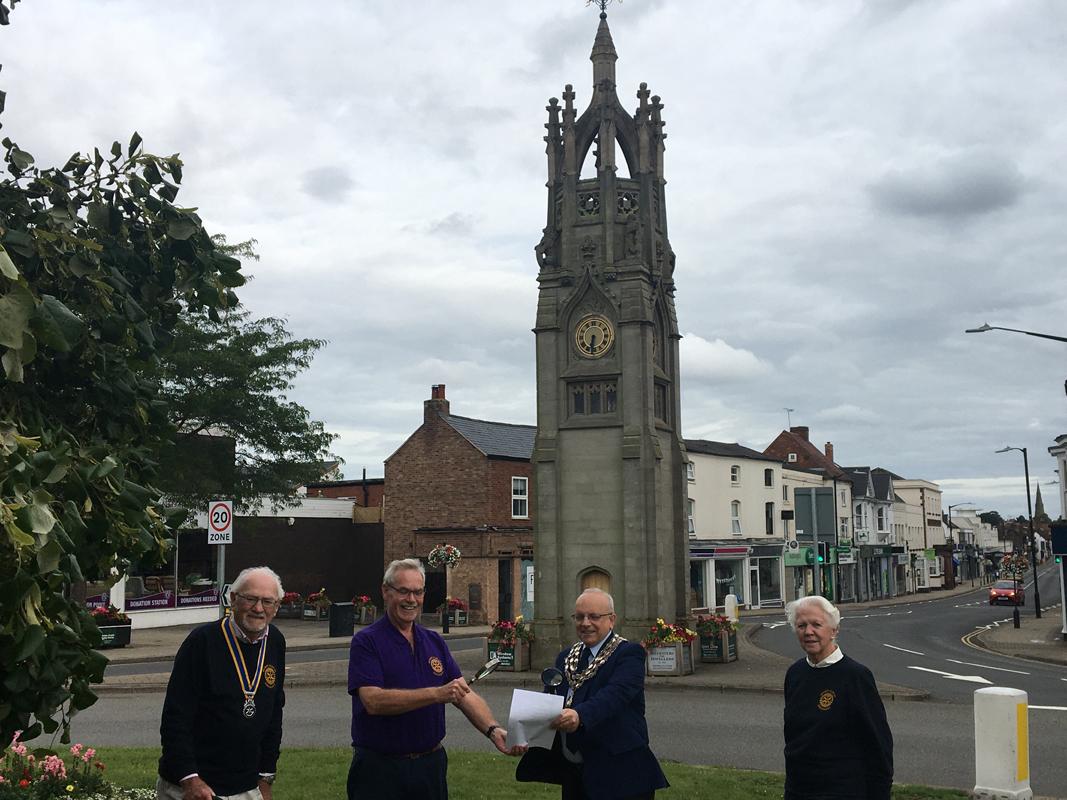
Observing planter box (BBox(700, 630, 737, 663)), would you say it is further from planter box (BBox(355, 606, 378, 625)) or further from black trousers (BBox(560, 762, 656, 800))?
planter box (BBox(355, 606, 378, 625))

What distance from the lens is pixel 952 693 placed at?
63.8 feet

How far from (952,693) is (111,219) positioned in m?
18.2

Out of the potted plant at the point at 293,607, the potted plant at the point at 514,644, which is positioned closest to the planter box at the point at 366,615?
the potted plant at the point at 293,607

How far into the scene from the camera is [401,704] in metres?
5.61

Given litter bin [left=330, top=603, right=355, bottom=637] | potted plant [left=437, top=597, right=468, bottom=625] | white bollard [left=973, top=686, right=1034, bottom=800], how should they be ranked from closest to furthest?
white bollard [left=973, top=686, right=1034, bottom=800] < litter bin [left=330, top=603, right=355, bottom=637] < potted plant [left=437, top=597, right=468, bottom=625]

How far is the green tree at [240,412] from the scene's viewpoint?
3356 centimetres

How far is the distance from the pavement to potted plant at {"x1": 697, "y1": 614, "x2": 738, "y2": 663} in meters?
0.27

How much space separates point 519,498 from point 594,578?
2248 centimetres

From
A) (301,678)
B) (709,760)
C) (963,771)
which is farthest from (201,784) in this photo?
(301,678)

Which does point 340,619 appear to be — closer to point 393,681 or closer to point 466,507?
point 466,507

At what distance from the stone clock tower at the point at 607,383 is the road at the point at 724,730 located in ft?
Result: 13.7

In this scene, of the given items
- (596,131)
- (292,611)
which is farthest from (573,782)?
(292,611)

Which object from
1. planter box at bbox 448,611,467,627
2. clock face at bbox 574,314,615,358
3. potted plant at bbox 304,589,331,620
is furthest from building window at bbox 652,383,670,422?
potted plant at bbox 304,589,331,620

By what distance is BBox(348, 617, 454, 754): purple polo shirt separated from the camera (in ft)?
19.0
